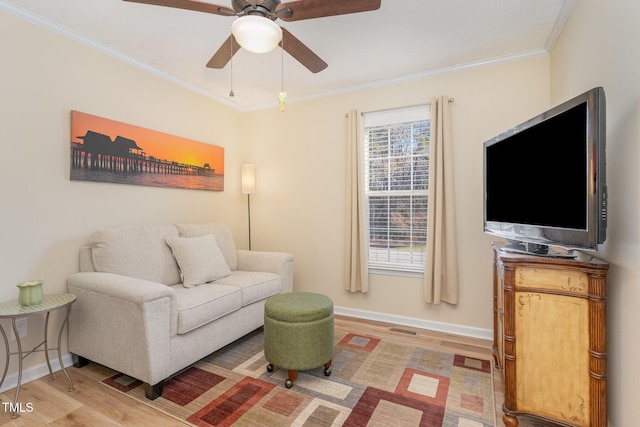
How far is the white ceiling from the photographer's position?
2076mm

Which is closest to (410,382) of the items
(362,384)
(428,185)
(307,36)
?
(362,384)

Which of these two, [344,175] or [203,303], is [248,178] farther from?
[203,303]

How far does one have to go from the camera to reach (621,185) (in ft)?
4.80

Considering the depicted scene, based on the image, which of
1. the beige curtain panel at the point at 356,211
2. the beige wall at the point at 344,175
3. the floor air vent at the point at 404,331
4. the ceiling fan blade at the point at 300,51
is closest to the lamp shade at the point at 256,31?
the ceiling fan blade at the point at 300,51

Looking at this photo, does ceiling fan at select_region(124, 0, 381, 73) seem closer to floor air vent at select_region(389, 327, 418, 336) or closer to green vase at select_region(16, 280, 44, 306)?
green vase at select_region(16, 280, 44, 306)

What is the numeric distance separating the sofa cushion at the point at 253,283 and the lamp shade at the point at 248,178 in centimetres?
114

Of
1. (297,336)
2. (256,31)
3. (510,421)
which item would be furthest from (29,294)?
(510,421)

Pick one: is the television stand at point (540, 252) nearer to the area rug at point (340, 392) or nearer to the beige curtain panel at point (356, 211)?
the area rug at point (340, 392)

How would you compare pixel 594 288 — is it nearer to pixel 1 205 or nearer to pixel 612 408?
pixel 612 408

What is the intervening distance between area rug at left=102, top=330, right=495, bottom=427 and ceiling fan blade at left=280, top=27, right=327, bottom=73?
7.14ft

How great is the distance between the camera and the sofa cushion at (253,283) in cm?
262

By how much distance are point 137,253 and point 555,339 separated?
2.82 m

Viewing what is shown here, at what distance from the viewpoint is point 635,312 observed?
1.33 meters

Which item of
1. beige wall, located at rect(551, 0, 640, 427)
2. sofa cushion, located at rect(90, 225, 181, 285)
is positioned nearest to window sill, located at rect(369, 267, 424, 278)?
beige wall, located at rect(551, 0, 640, 427)
